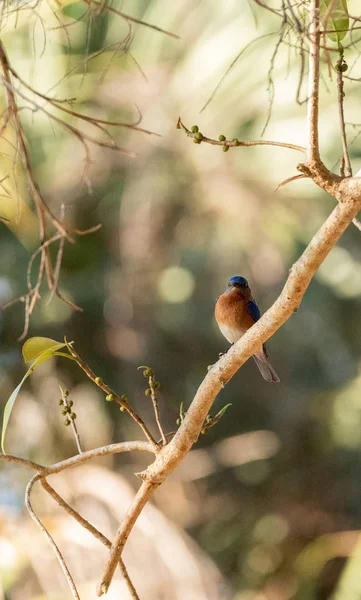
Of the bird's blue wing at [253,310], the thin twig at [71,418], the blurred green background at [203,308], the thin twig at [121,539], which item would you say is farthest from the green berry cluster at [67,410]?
the blurred green background at [203,308]

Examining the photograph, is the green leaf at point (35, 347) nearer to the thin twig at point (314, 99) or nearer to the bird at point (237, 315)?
the thin twig at point (314, 99)

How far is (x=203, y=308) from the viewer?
193 inches

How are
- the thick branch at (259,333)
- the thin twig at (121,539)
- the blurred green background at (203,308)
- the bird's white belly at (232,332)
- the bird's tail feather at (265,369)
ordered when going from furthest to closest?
the blurred green background at (203,308) → the bird's tail feather at (265,369) → the bird's white belly at (232,332) → the thin twig at (121,539) → the thick branch at (259,333)

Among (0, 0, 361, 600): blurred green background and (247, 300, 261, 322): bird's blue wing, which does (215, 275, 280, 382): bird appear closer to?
(247, 300, 261, 322): bird's blue wing

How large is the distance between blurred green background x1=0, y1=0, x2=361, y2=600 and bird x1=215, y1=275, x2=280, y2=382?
1.58 metres

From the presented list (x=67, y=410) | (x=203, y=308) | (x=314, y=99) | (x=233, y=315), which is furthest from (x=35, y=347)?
(x=203, y=308)

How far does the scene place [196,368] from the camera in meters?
4.94

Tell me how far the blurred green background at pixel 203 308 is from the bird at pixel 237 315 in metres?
→ 1.58

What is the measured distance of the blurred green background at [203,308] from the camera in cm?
446

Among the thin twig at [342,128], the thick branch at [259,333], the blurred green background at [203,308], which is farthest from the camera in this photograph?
the blurred green background at [203,308]

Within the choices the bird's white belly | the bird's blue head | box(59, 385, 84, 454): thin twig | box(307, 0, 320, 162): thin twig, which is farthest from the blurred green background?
box(307, 0, 320, 162): thin twig

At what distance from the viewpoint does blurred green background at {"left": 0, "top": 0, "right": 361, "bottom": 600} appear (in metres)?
4.46

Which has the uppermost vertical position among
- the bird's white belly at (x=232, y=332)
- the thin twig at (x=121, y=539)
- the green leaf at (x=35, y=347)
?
the bird's white belly at (x=232, y=332)

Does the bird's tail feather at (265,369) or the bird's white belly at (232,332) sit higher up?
the bird's white belly at (232,332)
